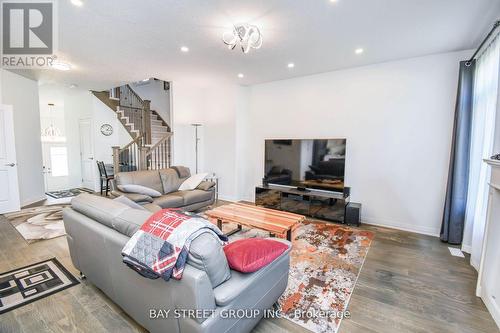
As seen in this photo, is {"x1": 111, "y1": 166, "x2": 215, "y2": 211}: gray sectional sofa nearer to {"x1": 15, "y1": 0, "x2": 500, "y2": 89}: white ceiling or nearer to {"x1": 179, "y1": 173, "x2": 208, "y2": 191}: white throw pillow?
{"x1": 179, "y1": 173, "x2": 208, "y2": 191}: white throw pillow

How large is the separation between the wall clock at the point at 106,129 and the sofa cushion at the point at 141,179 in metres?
3.57

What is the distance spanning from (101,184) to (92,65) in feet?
10.8

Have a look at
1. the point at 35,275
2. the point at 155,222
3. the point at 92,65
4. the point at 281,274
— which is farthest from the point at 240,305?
the point at 92,65

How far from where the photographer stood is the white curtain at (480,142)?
270 cm

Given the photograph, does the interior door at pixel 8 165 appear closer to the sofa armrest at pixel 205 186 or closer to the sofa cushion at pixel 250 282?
the sofa armrest at pixel 205 186

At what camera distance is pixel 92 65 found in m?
4.30

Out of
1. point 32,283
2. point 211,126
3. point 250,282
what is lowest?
point 32,283

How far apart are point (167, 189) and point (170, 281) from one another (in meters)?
3.49

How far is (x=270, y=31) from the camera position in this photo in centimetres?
289

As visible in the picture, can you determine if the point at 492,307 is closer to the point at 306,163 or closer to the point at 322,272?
the point at 322,272

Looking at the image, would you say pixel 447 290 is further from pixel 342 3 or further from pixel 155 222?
pixel 342 3

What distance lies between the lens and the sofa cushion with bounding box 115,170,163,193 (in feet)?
13.1

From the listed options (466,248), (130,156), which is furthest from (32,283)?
(466,248)

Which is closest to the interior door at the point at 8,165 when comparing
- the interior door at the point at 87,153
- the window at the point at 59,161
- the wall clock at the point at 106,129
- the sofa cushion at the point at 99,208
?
the interior door at the point at 87,153
